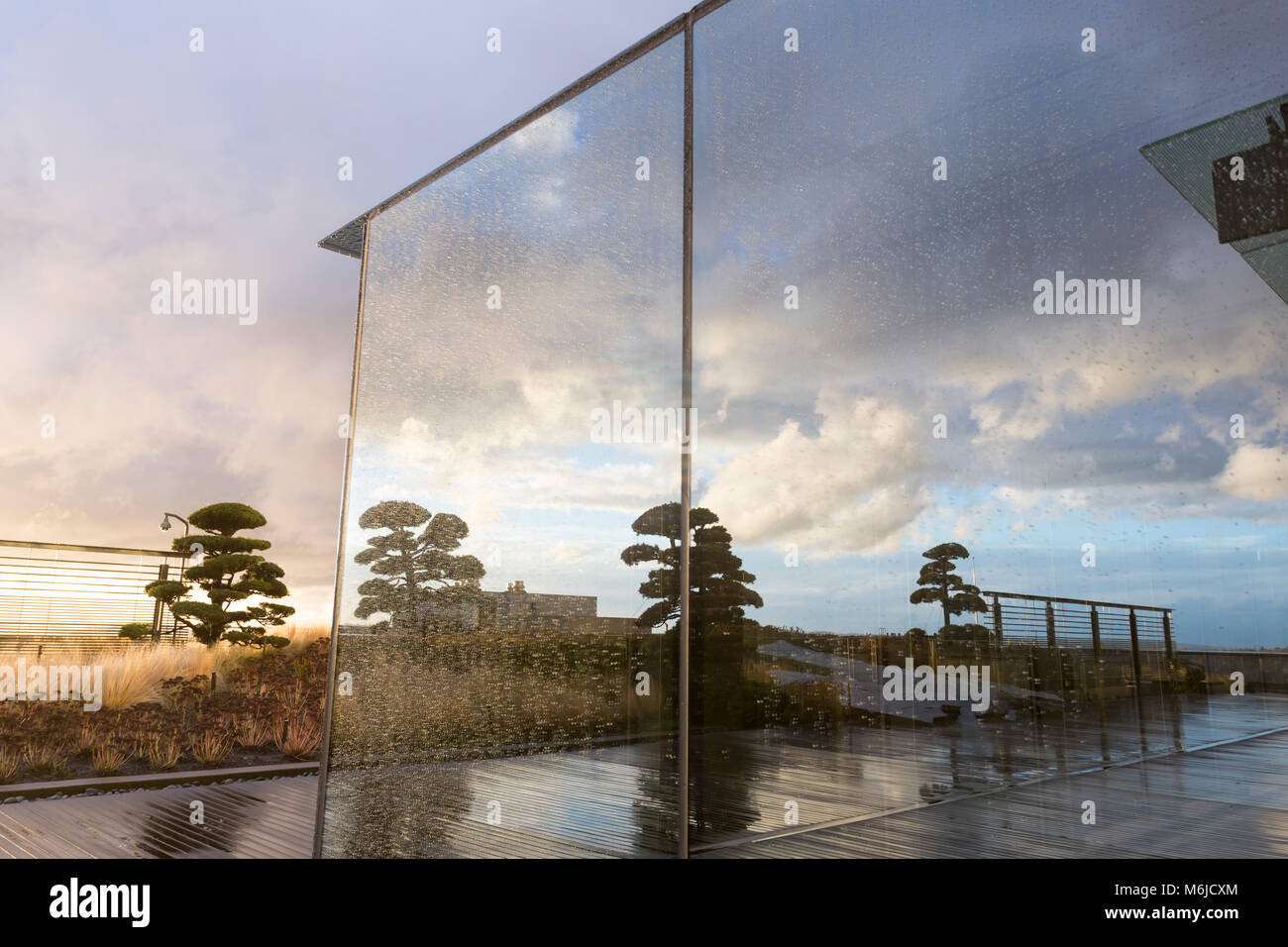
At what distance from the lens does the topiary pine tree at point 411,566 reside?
3.30 m

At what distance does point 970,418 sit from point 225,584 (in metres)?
10.6

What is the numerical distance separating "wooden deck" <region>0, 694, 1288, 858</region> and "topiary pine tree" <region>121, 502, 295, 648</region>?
6.26 meters

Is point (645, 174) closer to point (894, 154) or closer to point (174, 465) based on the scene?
point (894, 154)

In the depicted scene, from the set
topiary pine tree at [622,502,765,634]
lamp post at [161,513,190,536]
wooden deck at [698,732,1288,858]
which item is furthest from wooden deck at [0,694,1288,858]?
lamp post at [161,513,190,536]

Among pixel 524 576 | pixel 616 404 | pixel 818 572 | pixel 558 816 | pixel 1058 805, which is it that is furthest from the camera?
pixel 524 576

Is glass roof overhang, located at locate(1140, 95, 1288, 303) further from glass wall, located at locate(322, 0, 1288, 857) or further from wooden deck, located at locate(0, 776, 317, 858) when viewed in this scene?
wooden deck, located at locate(0, 776, 317, 858)

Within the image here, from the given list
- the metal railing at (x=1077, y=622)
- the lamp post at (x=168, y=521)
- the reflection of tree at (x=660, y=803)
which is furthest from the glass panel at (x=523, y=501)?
the lamp post at (x=168, y=521)

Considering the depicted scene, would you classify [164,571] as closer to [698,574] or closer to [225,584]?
[225,584]

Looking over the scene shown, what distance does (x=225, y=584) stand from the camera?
10438mm

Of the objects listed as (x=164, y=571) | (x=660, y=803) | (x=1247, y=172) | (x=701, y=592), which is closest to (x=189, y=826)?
(x=660, y=803)

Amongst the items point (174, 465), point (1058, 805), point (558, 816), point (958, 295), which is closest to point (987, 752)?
point (1058, 805)

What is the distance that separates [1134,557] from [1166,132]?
986 mm

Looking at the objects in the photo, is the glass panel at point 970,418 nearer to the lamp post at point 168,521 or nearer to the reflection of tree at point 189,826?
the reflection of tree at point 189,826

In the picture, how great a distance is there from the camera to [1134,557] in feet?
5.77
